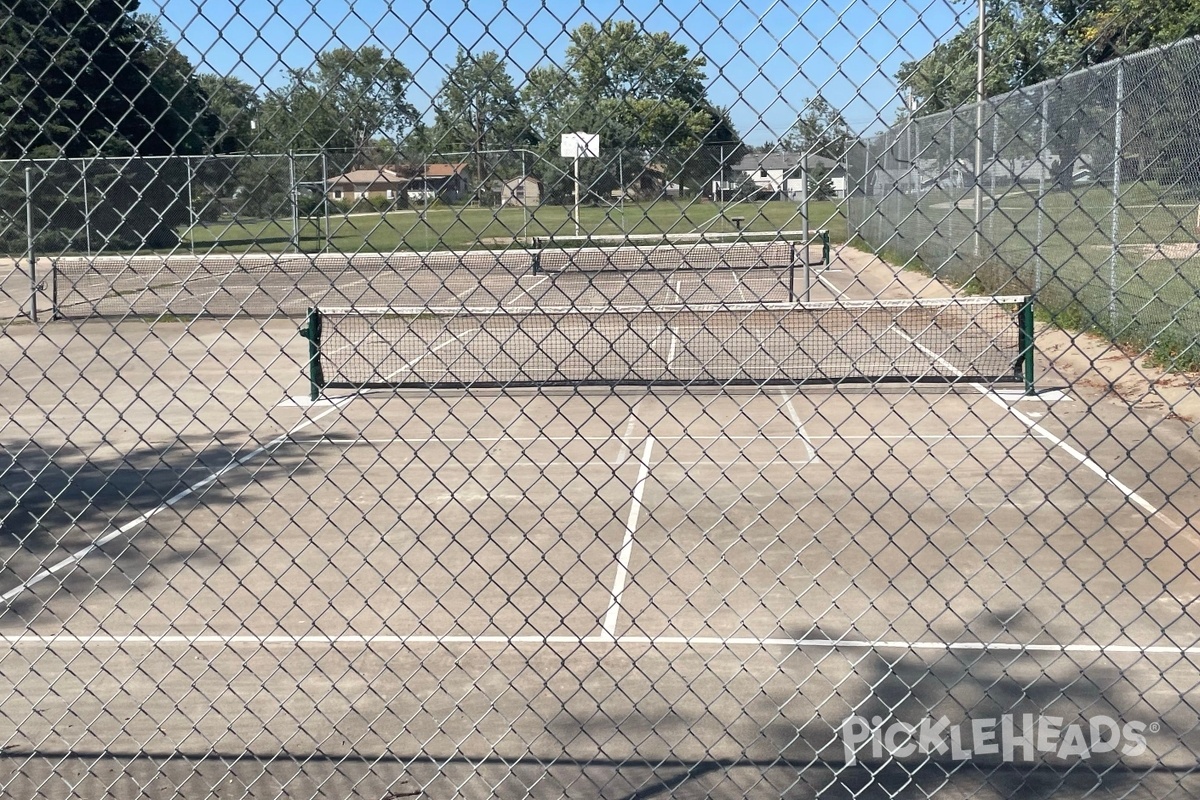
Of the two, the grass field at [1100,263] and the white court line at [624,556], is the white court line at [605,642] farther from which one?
the grass field at [1100,263]

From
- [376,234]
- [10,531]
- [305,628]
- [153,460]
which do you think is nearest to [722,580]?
[305,628]

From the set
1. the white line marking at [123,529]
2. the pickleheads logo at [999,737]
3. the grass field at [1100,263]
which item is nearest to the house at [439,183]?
the pickleheads logo at [999,737]

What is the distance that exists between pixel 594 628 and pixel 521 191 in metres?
3.38

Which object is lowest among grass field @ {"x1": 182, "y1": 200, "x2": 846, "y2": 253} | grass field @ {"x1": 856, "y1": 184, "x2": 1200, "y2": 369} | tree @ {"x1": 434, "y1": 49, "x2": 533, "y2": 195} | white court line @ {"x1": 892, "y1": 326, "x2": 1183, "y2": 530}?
white court line @ {"x1": 892, "y1": 326, "x2": 1183, "y2": 530}

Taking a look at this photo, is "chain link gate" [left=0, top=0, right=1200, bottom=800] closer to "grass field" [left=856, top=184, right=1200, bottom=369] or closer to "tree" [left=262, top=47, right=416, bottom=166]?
"tree" [left=262, top=47, right=416, bottom=166]

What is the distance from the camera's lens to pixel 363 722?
15.5 feet

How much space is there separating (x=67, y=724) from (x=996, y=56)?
4.12 m

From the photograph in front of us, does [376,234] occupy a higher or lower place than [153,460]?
higher

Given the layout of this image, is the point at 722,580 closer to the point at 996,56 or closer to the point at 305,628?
the point at 305,628

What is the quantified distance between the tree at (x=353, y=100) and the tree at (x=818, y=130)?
2.97ft

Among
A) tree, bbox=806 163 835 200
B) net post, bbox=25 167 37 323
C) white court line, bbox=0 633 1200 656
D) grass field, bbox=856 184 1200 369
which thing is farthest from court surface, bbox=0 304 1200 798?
grass field, bbox=856 184 1200 369

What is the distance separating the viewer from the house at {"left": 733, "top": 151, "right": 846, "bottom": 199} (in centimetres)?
275

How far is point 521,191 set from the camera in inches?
114

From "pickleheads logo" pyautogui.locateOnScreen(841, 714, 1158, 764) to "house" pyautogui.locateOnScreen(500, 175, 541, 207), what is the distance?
238 cm
